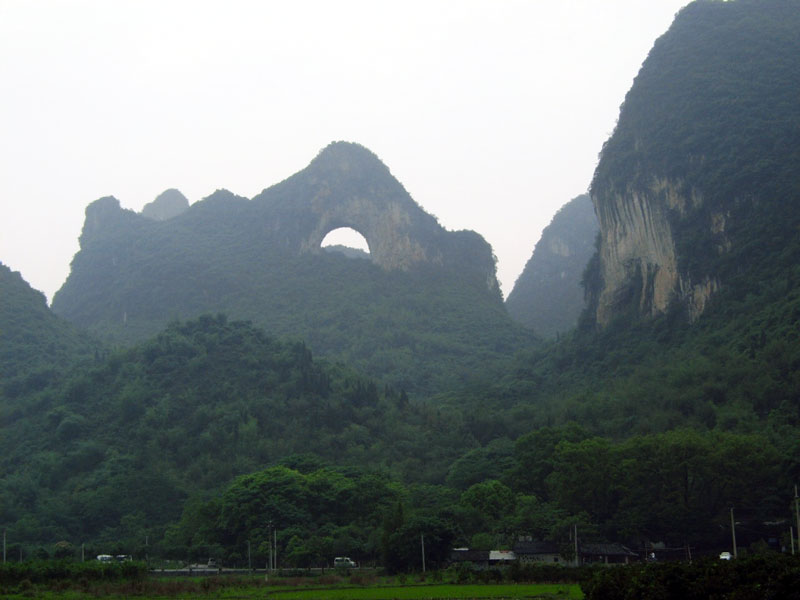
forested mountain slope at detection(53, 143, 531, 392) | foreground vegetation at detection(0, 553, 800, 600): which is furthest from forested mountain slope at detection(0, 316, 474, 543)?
forested mountain slope at detection(53, 143, 531, 392)

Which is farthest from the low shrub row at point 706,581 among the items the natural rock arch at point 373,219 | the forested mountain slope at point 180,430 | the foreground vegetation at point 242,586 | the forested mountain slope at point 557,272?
the forested mountain slope at point 557,272

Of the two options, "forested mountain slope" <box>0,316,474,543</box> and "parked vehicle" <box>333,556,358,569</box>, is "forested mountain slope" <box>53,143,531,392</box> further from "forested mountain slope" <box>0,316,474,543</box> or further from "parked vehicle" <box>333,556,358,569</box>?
"parked vehicle" <box>333,556,358,569</box>

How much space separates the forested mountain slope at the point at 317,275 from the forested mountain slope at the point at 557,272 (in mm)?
17012

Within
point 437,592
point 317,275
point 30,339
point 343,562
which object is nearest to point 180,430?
point 343,562

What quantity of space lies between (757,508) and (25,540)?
41.3m

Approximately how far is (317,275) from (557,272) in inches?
1972

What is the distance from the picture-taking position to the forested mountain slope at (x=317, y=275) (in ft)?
378

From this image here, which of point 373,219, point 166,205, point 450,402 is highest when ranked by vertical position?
point 166,205

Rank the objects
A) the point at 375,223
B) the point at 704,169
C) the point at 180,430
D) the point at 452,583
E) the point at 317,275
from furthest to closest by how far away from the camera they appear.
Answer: the point at 375,223 < the point at 317,275 < the point at 704,169 < the point at 180,430 < the point at 452,583

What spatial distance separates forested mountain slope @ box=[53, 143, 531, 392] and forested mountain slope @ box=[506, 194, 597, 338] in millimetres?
17012

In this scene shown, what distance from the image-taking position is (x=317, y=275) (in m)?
128

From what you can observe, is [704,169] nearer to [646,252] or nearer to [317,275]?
[646,252]

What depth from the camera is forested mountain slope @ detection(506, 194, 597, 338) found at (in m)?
148

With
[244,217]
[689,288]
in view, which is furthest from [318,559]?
[244,217]
